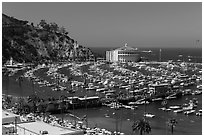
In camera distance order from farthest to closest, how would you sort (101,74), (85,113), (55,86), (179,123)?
(101,74)
(55,86)
(85,113)
(179,123)

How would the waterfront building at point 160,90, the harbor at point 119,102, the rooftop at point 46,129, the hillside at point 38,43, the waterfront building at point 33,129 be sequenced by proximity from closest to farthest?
the waterfront building at point 33,129, the rooftop at point 46,129, the harbor at point 119,102, the waterfront building at point 160,90, the hillside at point 38,43

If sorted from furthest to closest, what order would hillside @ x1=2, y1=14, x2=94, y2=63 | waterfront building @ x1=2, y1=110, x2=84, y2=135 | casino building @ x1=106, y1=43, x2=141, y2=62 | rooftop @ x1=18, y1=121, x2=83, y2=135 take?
casino building @ x1=106, y1=43, x2=141, y2=62
hillside @ x1=2, y1=14, x2=94, y2=63
rooftop @ x1=18, y1=121, x2=83, y2=135
waterfront building @ x1=2, y1=110, x2=84, y2=135

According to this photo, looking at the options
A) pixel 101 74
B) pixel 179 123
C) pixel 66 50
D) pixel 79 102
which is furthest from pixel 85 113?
pixel 66 50

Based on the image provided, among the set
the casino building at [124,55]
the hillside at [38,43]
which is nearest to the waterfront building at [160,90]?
the hillside at [38,43]

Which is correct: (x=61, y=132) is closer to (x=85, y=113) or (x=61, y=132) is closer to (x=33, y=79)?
→ (x=85, y=113)

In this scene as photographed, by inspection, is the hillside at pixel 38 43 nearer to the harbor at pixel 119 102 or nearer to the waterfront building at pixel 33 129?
the harbor at pixel 119 102

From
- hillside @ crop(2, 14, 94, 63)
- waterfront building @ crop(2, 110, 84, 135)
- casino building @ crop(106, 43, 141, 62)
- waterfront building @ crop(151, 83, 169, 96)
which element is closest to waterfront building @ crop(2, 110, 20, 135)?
waterfront building @ crop(2, 110, 84, 135)

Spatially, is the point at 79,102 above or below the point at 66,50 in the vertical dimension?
below

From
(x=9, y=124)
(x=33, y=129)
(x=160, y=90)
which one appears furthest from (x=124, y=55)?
(x=33, y=129)

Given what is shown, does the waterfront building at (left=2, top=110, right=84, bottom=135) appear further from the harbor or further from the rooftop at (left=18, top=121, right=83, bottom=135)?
the harbor
